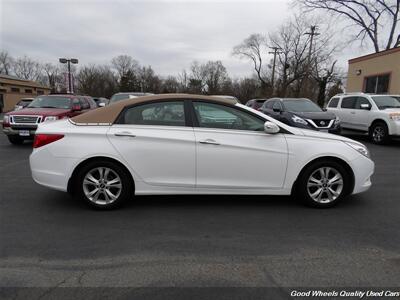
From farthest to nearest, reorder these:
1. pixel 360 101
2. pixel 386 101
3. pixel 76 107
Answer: pixel 360 101 → pixel 386 101 → pixel 76 107

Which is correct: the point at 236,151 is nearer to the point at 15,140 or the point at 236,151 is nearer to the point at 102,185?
the point at 102,185

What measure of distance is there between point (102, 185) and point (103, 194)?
13cm

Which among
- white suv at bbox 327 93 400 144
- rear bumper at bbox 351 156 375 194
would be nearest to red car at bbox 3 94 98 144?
rear bumper at bbox 351 156 375 194

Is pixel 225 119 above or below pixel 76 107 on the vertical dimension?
above

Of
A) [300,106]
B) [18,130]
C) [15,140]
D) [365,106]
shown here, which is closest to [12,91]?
[15,140]

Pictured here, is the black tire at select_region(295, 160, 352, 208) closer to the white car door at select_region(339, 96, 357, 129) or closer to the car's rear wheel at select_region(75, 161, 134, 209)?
the car's rear wheel at select_region(75, 161, 134, 209)

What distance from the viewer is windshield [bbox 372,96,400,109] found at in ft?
38.4

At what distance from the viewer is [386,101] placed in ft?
39.1

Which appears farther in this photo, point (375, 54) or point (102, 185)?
point (375, 54)

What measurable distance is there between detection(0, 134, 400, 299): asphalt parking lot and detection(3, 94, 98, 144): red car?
542 cm

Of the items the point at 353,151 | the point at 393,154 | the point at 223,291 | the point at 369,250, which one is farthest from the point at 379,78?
the point at 223,291

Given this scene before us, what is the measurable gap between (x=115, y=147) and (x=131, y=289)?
2.10 meters

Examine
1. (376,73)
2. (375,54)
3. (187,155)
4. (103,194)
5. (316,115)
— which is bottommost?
(103,194)

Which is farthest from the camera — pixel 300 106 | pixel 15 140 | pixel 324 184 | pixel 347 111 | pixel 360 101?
pixel 347 111
